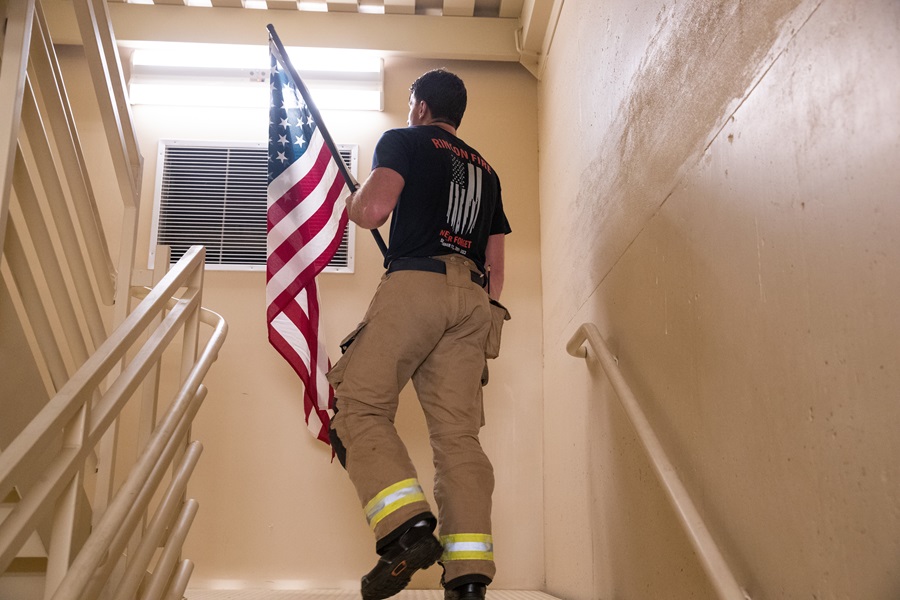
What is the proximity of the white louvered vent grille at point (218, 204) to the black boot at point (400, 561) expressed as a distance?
2339 mm

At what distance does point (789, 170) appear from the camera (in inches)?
51.3

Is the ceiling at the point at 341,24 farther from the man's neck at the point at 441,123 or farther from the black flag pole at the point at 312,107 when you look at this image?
the man's neck at the point at 441,123

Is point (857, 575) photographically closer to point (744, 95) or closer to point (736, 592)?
point (736, 592)

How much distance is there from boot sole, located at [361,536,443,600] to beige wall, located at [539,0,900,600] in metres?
0.52

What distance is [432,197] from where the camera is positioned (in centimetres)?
251

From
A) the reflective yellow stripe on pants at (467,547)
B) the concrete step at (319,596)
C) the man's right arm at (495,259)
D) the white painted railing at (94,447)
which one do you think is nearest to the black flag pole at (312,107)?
the man's right arm at (495,259)

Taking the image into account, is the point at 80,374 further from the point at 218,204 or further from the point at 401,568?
the point at 218,204

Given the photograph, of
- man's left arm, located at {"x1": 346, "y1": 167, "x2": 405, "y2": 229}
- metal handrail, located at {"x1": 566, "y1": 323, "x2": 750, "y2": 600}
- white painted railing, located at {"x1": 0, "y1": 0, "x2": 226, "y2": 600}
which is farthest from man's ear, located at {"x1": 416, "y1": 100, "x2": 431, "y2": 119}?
metal handrail, located at {"x1": 566, "y1": 323, "x2": 750, "y2": 600}

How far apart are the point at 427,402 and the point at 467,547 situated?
17.6 inches

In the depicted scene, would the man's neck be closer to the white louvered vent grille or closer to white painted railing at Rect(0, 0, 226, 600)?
white painted railing at Rect(0, 0, 226, 600)

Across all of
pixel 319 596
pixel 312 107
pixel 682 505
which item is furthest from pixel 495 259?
pixel 682 505

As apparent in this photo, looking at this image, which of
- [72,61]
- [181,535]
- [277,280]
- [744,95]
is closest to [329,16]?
[72,61]

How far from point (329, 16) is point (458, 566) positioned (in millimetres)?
3154

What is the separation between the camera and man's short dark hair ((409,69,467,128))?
2699mm
